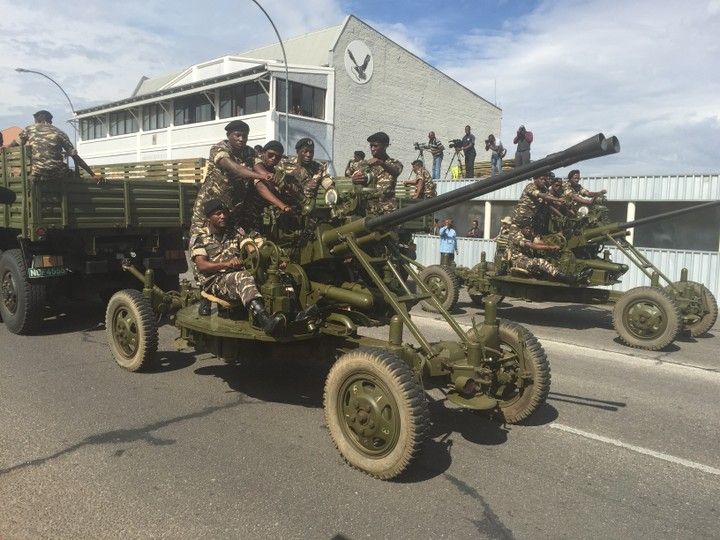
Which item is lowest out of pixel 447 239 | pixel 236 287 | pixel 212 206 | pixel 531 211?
pixel 236 287

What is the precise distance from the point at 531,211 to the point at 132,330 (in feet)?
21.1

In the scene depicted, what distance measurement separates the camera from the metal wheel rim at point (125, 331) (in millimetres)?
6355

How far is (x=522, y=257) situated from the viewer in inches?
379

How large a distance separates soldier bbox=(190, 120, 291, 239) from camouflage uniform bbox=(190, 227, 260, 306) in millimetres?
138

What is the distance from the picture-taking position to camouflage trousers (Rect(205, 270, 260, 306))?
16.5 feet

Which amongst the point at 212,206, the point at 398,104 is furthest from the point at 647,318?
the point at 398,104

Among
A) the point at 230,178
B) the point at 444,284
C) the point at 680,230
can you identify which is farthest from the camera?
the point at 680,230

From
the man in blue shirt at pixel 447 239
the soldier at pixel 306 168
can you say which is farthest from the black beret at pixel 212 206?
the man in blue shirt at pixel 447 239

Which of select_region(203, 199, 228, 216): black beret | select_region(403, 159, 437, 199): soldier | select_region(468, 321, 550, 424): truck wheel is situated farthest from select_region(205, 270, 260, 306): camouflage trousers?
select_region(403, 159, 437, 199): soldier

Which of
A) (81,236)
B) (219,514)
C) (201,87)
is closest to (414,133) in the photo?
(201,87)

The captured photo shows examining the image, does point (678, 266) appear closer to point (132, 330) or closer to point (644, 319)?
point (644, 319)

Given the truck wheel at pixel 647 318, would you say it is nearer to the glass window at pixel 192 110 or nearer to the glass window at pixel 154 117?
the glass window at pixel 192 110

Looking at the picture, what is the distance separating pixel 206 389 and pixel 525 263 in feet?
18.6

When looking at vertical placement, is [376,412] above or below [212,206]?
below
